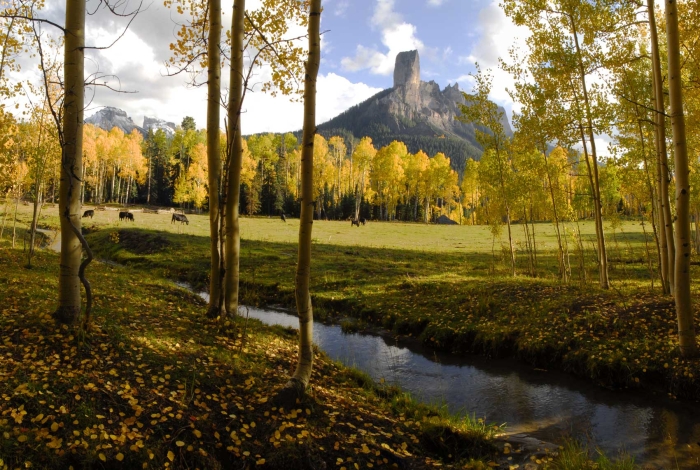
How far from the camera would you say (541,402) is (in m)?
7.27

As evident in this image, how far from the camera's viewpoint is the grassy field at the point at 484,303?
27.0 feet

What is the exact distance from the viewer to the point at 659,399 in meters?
7.11

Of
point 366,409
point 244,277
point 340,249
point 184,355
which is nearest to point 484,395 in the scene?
point 366,409

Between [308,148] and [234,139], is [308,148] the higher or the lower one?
the lower one

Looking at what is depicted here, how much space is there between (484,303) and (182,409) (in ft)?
30.4

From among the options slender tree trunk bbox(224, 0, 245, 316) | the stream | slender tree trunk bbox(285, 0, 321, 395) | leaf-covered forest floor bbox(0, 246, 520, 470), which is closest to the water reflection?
the stream

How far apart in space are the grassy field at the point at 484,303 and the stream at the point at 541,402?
1.70 ft


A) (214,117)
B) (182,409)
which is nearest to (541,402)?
(182,409)

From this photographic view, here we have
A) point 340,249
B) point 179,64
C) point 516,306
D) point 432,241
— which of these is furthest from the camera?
point 432,241

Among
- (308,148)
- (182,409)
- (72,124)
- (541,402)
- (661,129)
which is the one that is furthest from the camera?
(661,129)

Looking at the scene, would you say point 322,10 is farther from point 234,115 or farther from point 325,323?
point 325,323

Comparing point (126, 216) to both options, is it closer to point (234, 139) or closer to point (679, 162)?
point (234, 139)

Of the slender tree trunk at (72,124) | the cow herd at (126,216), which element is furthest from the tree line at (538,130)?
the cow herd at (126,216)

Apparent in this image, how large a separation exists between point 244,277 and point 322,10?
1342 cm
